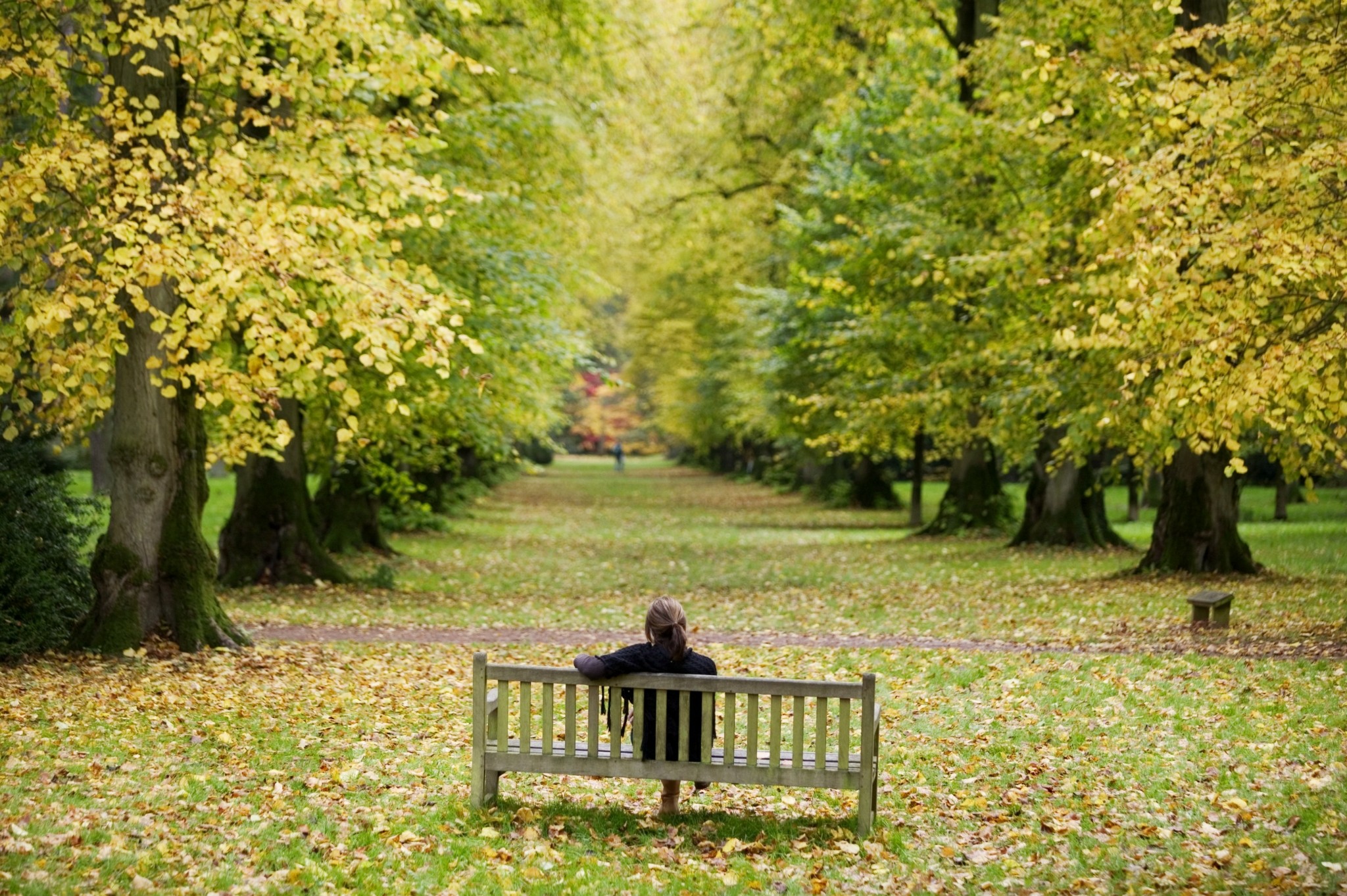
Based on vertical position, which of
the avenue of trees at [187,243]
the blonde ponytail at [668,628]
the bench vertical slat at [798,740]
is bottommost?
the bench vertical slat at [798,740]

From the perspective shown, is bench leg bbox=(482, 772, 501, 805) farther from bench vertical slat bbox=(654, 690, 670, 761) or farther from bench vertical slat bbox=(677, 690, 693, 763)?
bench vertical slat bbox=(677, 690, 693, 763)

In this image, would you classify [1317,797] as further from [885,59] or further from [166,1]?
[885,59]

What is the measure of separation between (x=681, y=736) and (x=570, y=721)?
2.12 feet

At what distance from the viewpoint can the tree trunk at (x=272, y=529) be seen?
19.6 meters

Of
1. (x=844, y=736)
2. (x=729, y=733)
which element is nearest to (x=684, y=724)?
(x=729, y=733)

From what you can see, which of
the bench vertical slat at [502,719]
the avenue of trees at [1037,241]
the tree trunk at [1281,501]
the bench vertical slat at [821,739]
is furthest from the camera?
the tree trunk at [1281,501]

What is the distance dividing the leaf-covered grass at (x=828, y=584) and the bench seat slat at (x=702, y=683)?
24.2 feet

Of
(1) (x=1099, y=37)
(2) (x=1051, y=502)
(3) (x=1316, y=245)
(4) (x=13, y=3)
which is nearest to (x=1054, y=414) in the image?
(1) (x=1099, y=37)

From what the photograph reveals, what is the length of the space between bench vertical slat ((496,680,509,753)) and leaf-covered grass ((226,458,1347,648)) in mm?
8009

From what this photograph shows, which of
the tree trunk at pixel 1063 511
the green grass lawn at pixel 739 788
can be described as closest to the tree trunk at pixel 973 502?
the tree trunk at pixel 1063 511

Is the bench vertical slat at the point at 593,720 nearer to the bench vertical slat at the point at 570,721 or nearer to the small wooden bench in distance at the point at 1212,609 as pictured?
the bench vertical slat at the point at 570,721

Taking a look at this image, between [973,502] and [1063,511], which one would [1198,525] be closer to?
[1063,511]

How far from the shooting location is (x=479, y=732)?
Answer: 25.5 ft

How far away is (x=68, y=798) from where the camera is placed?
7.58m
